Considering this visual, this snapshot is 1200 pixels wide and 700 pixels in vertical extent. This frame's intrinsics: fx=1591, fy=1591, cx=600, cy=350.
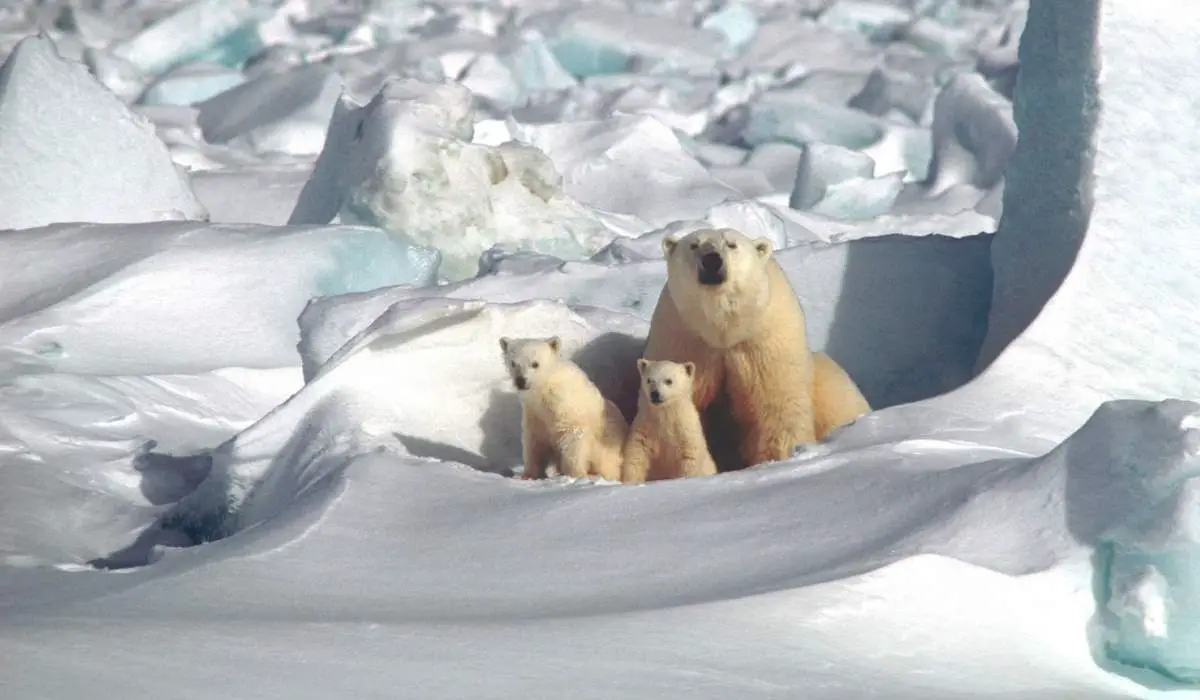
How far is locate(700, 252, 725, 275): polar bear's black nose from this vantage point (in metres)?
3.61

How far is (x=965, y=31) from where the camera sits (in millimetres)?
11781

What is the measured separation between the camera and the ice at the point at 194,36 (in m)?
10.4

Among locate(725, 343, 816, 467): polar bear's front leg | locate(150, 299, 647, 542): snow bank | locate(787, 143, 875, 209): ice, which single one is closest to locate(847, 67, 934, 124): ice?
locate(787, 143, 875, 209): ice

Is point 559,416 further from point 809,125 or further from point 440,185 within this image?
point 809,125

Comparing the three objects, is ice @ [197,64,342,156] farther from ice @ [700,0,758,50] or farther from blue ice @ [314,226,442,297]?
ice @ [700,0,758,50]

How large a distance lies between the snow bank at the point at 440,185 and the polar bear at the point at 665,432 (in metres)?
2.17

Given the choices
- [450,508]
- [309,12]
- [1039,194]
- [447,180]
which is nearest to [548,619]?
[450,508]

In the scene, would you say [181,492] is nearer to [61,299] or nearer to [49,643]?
[61,299]

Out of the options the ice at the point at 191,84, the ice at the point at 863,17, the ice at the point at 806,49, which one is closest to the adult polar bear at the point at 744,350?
the ice at the point at 191,84

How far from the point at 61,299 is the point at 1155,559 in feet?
11.4

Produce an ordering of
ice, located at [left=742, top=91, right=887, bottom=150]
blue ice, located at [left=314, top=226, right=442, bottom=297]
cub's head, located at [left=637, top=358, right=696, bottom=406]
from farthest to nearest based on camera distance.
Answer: ice, located at [left=742, top=91, right=887, bottom=150] < blue ice, located at [left=314, top=226, right=442, bottom=297] < cub's head, located at [left=637, top=358, right=696, bottom=406]

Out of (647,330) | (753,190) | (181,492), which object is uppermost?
(647,330)

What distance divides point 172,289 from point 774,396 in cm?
212

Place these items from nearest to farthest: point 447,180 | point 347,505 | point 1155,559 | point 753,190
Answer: point 1155,559 < point 347,505 < point 447,180 < point 753,190
